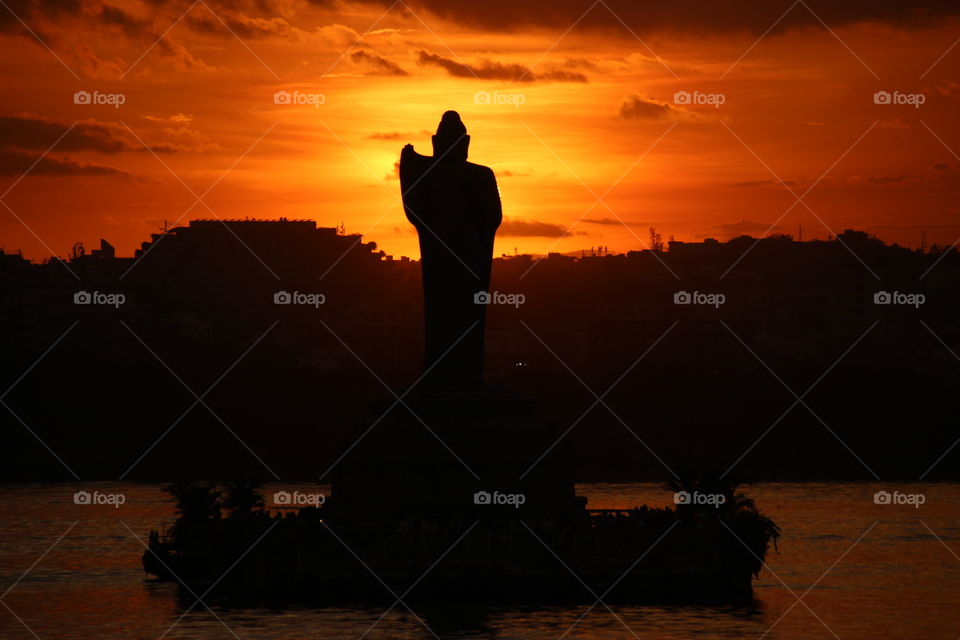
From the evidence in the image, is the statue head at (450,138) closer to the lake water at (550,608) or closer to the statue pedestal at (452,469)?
the statue pedestal at (452,469)

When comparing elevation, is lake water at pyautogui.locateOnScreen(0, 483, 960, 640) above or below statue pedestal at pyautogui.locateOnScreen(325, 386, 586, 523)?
below

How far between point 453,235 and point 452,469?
5.69 m

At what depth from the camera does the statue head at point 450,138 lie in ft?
146

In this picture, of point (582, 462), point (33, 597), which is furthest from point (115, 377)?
point (33, 597)

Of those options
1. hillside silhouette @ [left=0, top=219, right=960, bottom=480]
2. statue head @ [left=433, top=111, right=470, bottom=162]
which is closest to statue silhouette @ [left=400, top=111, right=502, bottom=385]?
statue head @ [left=433, top=111, right=470, bottom=162]

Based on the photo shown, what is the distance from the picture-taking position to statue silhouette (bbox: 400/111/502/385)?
44.6 meters

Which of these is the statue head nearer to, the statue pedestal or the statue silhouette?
the statue silhouette

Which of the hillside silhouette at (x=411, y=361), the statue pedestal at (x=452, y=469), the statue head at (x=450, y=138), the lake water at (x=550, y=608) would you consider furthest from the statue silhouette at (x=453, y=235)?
the hillside silhouette at (x=411, y=361)

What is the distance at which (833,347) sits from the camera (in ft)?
494

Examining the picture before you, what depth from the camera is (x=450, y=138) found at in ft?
147

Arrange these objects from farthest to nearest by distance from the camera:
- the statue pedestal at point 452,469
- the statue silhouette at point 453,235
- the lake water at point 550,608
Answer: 1. the statue silhouette at point 453,235
2. the statue pedestal at point 452,469
3. the lake water at point 550,608

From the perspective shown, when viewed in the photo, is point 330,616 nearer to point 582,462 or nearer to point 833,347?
point 582,462

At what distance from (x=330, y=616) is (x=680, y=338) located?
108915 millimetres

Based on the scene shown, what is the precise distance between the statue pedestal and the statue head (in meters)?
5.62
